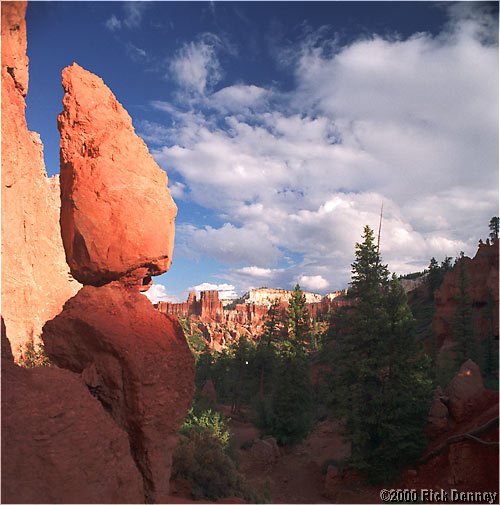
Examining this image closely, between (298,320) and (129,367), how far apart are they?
28.1 meters

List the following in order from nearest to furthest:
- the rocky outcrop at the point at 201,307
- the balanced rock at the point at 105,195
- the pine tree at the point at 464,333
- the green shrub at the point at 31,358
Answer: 1. the balanced rock at the point at 105,195
2. the green shrub at the point at 31,358
3. the pine tree at the point at 464,333
4. the rocky outcrop at the point at 201,307

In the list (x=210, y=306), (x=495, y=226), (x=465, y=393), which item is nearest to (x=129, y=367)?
(x=465, y=393)

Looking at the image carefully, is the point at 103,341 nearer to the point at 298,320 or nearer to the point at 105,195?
the point at 105,195

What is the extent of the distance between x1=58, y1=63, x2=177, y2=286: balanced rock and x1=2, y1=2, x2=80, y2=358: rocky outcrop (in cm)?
131

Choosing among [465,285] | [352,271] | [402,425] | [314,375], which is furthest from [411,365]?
[314,375]

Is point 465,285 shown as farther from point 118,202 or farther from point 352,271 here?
point 118,202

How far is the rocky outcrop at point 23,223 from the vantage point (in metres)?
7.56

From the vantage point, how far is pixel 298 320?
1308 inches

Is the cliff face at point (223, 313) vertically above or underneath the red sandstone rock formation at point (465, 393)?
above

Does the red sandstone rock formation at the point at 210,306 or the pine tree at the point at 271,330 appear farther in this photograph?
the red sandstone rock formation at the point at 210,306

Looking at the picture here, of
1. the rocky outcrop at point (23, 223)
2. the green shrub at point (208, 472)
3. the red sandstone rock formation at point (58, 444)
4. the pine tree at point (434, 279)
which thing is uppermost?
the pine tree at point (434, 279)

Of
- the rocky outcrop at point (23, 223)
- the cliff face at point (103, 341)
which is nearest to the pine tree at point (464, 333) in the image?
the cliff face at point (103, 341)

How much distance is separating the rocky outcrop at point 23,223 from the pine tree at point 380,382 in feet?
50.7

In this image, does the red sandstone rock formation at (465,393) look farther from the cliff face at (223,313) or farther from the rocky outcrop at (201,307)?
the rocky outcrop at (201,307)
